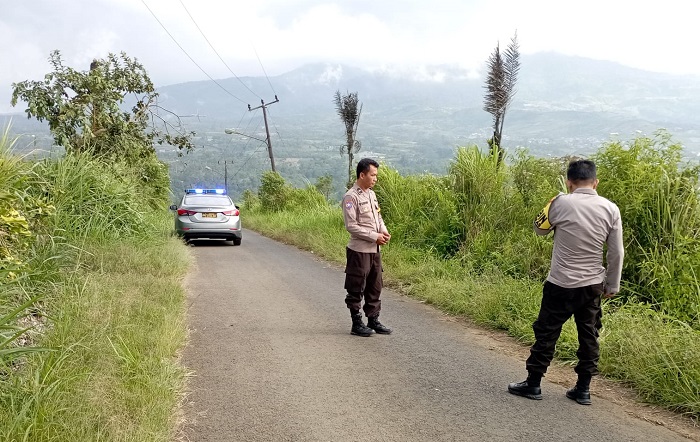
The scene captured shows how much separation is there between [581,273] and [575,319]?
36cm

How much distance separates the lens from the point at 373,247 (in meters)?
5.99

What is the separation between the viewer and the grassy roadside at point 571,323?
4.16m

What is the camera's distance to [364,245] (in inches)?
A: 235

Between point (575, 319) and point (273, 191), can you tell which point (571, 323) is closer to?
point (575, 319)

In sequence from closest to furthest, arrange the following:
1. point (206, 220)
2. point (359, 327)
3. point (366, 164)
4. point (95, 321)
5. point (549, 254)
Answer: point (95, 321) → point (366, 164) → point (359, 327) → point (549, 254) → point (206, 220)

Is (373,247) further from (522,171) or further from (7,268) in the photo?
(522,171)

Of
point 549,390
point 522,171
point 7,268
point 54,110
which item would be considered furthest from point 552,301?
point 54,110

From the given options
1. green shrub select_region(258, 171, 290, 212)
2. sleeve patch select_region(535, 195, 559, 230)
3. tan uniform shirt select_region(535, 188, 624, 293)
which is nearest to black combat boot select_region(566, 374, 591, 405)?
tan uniform shirt select_region(535, 188, 624, 293)

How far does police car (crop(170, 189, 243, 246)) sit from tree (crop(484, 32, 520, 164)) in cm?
761

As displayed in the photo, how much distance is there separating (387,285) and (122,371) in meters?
5.64

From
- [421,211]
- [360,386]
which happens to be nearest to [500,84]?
[421,211]

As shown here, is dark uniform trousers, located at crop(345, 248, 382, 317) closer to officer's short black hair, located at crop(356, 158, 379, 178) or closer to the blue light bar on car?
officer's short black hair, located at crop(356, 158, 379, 178)

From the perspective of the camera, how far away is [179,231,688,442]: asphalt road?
3.60m

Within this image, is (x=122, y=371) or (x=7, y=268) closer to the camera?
(x=122, y=371)
